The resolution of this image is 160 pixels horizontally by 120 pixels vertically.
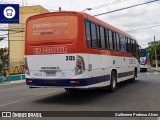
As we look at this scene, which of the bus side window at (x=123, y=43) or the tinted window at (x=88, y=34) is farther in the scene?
the bus side window at (x=123, y=43)

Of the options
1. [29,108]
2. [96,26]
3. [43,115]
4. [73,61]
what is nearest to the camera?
[43,115]

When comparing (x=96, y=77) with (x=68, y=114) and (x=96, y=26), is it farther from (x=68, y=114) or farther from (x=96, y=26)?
(x=68, y=114)

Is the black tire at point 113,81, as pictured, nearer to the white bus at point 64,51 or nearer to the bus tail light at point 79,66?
the white bus at point 64,51

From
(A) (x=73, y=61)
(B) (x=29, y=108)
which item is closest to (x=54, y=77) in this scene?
(A) (x=73, y=61)

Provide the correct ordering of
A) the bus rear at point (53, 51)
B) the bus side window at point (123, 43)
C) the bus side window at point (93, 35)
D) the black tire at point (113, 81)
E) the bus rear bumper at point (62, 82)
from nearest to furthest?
the bus rear bumper at point (62, 82) < the bus rear at point (53, 51) < the bus side window at point (93, 35) < the black tire at point (113, 81) < the bus side window at point (123, 43)

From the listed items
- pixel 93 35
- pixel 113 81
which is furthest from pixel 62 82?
pixel 113 81

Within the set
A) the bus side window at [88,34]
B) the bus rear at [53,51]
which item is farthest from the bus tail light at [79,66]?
the bus side window at [88,34]

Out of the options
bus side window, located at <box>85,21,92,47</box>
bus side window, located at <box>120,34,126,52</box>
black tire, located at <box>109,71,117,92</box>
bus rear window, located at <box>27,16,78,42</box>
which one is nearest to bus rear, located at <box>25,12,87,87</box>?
bus rear window, located at <box>27,16,78,42</box>

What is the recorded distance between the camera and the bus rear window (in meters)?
11.5

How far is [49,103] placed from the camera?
1144cm

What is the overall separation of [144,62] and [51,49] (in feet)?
106

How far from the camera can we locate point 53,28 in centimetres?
1173

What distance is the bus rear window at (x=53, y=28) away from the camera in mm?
11453

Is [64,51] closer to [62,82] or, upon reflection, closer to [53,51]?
[53,51]
